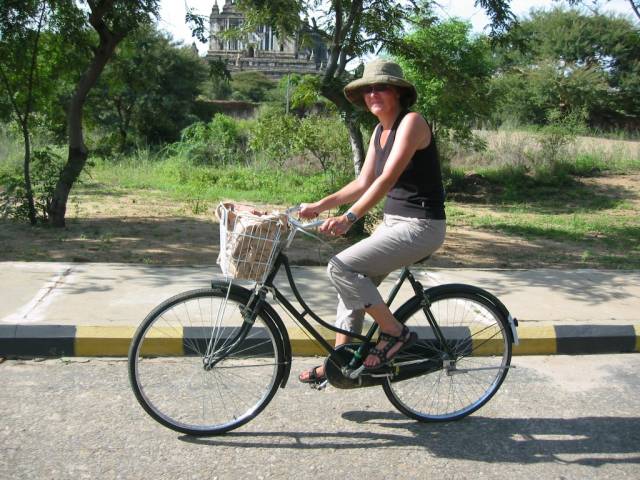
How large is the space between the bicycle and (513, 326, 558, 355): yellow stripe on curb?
0.99 meters

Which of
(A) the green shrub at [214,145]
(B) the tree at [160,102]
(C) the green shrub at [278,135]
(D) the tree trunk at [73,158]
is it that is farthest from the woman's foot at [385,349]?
(B) the tree at [160,102]

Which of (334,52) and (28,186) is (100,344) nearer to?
(28,186)

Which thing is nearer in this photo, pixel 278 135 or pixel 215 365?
pixel 215 365

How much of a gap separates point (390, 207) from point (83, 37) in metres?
7.99

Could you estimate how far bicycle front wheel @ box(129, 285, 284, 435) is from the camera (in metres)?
3.72

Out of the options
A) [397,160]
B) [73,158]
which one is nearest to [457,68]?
[73,158]

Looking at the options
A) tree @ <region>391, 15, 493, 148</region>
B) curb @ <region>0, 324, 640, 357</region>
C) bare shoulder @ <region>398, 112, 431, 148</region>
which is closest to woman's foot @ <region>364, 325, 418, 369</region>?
bare shoulder @ <region>398, 112, 431, 148</region>

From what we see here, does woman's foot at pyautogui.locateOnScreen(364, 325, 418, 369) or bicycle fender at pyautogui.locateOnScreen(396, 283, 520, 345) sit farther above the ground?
bicycle fender at pyautogui.locateOnScreen(396, 283, 520, 345)

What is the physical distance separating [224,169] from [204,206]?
21.0ft

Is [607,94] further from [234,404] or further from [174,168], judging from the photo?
[234,404]

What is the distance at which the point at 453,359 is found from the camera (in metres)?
4.10

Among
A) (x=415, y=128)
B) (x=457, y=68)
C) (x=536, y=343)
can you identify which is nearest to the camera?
(x=415, y=128)

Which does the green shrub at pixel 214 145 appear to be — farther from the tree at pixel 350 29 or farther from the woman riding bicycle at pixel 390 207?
the woman riding bicycle at pixel 390 207

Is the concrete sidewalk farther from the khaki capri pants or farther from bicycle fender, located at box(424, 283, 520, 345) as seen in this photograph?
the khaki capri pants
